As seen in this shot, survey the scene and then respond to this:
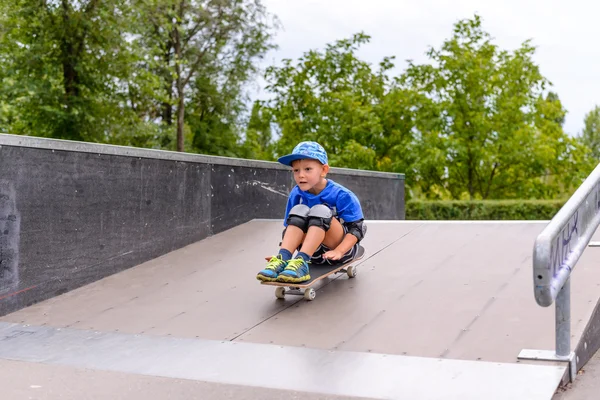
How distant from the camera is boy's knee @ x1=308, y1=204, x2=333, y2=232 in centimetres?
503

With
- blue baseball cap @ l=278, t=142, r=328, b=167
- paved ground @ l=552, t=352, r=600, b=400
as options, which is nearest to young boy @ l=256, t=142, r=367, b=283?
blue baseball cap @ l=278, t=142, r=328, b=167

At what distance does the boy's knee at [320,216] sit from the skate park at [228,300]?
1.82 ft

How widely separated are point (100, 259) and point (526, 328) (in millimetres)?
3864

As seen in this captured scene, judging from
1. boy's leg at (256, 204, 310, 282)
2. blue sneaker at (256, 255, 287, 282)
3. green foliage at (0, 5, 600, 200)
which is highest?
green foliage at (0, 5, 600, 200)

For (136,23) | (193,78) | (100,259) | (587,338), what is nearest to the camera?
(587,338)

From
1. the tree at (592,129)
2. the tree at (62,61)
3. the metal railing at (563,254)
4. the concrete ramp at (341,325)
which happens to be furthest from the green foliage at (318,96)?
the tree at (592,129)

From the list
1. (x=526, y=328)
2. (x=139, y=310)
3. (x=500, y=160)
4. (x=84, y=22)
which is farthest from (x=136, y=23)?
(x=526, y=328)

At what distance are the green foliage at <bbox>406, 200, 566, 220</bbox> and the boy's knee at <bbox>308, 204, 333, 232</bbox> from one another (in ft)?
53.7

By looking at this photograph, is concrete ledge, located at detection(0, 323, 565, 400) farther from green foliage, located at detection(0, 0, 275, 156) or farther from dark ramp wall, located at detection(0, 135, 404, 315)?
green foliage, located at detection(0, 0, 275, 156)

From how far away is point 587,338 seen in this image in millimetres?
3871

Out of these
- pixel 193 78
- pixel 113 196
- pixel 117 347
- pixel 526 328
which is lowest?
pixel 117 347

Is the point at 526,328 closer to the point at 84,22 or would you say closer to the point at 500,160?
the point at 84,22

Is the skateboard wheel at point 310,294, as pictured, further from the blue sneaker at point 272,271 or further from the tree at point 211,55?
the tree at point 211,55

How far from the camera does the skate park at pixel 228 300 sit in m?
3.50
